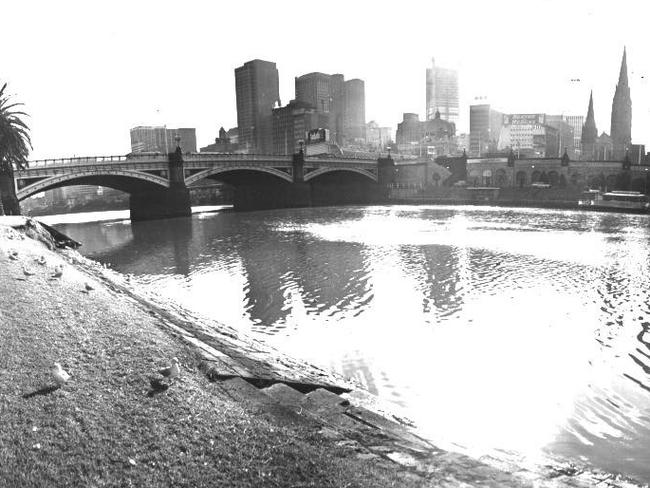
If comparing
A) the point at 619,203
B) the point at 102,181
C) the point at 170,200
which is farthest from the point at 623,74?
the point at 102,181

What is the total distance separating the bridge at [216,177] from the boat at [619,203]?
4287 cm

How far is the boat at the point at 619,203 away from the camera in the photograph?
67.7m

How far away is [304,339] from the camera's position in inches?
617

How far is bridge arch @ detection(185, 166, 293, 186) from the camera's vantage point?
6919cm

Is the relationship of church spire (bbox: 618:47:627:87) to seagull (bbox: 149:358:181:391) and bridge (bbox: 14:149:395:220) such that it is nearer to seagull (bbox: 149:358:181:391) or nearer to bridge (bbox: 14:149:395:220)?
bridge (bbox: 14:149:395:220)

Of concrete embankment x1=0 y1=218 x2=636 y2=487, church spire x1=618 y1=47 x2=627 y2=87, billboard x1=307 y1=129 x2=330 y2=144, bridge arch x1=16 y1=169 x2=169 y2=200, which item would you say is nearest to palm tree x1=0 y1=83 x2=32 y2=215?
bridge arch x1=16 y1=169 x2=169 y2=200

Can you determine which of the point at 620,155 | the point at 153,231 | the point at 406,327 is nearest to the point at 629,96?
the point at 620,155

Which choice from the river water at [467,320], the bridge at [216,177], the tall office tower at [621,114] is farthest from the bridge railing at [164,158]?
the tall office tower at [621,114]

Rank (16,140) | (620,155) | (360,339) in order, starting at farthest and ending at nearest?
1. (620,155)
2. (16,140)
3. (360,339)

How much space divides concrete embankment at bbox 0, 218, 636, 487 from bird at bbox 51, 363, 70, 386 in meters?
0.11

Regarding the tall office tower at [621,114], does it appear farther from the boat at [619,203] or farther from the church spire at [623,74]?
the boat at [619,203]

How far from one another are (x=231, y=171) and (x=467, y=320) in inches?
2480

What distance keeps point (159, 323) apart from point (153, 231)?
42.7 metres

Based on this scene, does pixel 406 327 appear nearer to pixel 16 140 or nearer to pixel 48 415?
pixel 48 415
